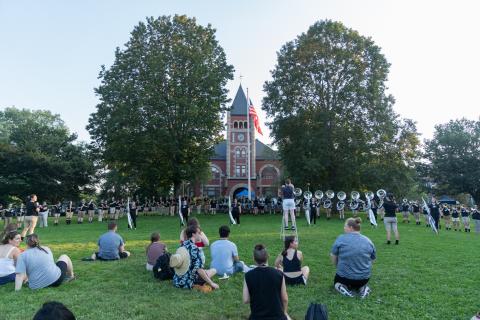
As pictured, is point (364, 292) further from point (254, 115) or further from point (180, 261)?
point (254, 115)

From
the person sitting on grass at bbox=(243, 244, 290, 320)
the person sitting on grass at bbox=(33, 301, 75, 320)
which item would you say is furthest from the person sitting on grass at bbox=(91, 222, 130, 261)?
the person sitting on grass at bbox=(33, 301, 75, 320)

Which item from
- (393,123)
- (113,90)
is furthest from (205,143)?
(393,123)

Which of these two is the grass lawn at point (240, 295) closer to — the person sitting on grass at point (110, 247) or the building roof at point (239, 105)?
the person sitting on grass at point (110, 247)

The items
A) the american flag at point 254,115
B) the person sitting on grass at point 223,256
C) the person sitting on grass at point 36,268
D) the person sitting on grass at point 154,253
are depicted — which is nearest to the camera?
the person sitting on grass at point 36,268

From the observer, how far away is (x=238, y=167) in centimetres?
7169

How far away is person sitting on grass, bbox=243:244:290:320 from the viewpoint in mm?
5562

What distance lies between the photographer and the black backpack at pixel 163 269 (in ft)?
32.0

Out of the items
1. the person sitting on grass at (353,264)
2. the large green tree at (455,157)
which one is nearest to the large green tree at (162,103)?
the person sitting on grass at (353,264)

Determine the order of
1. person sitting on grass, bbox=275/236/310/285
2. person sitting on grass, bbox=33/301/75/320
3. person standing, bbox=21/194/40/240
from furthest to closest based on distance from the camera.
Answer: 1. person standing, bbox=21/194/40/240
2. person sitting on grass, bbox=275/236/310/285
3. person sitting on grass, bbox=33/301/75/320

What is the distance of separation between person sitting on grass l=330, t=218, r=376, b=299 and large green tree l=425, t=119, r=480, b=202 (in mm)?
59987

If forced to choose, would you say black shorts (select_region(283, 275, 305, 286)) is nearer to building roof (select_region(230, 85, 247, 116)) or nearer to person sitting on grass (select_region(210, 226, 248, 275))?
person sitting on grass (select_region(210, 226, 248, 275))

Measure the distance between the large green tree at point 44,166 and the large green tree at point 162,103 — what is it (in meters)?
8.72

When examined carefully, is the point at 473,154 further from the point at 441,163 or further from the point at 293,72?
the point at 293,72

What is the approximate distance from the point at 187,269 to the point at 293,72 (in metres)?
34.0
